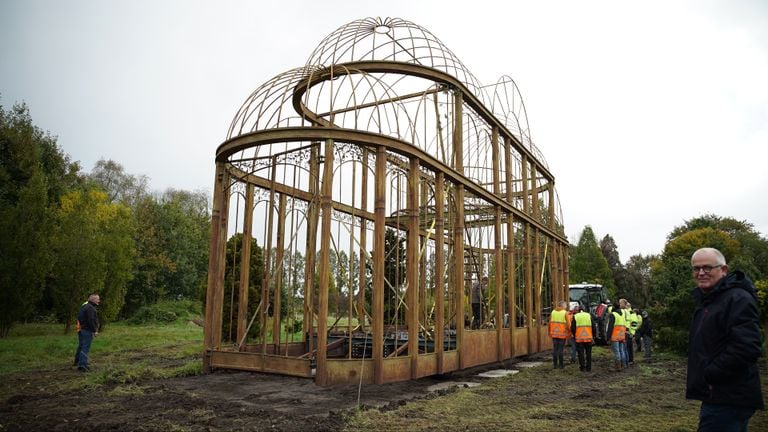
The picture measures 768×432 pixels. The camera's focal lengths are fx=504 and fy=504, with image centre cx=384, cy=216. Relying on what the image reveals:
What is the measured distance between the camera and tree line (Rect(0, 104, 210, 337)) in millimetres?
18844

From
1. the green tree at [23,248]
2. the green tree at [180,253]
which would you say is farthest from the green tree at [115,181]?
the green tree at [23,248]

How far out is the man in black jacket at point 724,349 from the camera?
3516 mm

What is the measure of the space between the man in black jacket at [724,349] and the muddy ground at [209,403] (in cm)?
392

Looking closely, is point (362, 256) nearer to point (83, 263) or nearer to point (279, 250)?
point (279, 250)

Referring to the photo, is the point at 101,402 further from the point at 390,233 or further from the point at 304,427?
the point at 390,233

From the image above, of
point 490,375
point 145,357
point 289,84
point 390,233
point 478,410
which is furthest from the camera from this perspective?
point 390,233

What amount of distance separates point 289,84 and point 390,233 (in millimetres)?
7761

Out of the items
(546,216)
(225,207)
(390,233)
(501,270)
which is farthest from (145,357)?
(546,216)

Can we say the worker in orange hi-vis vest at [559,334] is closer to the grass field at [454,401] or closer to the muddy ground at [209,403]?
the grass field at [454,401]

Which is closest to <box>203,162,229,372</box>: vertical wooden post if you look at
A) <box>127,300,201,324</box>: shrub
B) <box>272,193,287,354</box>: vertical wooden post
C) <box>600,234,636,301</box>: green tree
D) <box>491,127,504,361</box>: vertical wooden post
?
<box>272,193,287,354</box>: vertical wooden post

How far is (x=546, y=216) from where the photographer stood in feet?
67.4

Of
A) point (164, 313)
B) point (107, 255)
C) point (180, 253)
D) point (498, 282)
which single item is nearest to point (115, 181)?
point (180, 253)

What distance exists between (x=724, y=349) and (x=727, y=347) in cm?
11

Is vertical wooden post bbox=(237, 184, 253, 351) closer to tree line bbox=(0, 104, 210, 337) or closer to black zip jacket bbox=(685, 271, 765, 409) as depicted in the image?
black zip jacket bbox=(685, 271, 765, 409)
